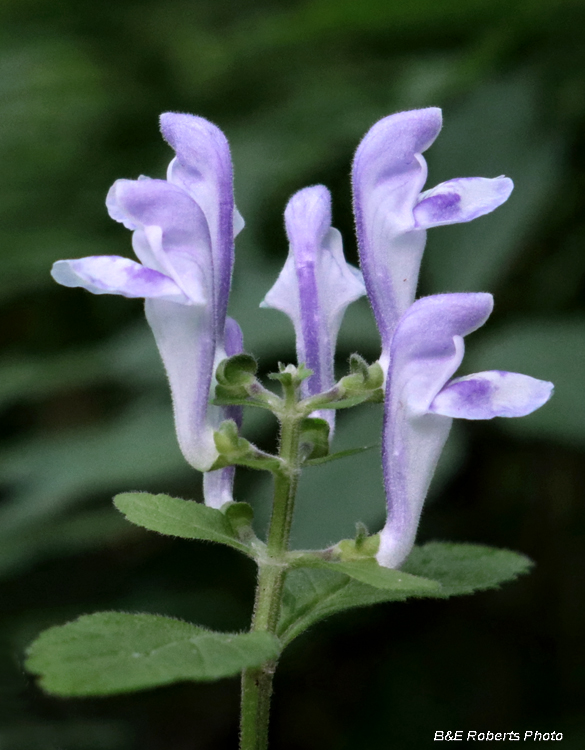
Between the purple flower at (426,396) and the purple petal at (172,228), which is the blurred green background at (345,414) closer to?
the purple flower at (426,396)

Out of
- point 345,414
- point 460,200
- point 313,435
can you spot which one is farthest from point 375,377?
point 345,414

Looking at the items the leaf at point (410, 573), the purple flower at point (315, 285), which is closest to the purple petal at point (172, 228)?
the purple flower at point (315, 285)

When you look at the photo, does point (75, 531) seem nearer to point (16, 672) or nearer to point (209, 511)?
point (16, 672)

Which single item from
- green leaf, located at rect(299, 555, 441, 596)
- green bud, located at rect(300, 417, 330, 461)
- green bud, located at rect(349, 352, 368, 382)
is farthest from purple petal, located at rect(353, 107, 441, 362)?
green leaf, located at rect(299, 555, 441, 596)

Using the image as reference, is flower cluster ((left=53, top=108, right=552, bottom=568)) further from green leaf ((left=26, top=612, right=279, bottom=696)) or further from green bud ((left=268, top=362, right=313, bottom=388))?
green leaf ((left=26, top=612, right=279, bottom=696))

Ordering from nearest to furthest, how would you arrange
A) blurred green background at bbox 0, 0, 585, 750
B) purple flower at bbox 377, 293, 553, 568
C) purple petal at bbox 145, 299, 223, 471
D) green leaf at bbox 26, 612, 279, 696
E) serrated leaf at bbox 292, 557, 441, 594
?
1. green leaf at bbox 26, 612, 279, 696
2. serrated leaf at bbox 292, 557, 441, 594
3. purple flower at bbox 377, 293, 553, 568
4. purple petal at bbox 145, 299, 223, 471
5. blurred green background at bbox 0, 0, 585, 750

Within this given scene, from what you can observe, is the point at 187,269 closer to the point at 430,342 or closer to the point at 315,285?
the point at 315,285

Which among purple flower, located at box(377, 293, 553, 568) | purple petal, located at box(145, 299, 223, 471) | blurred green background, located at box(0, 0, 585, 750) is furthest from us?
blurred green background, located at box(0, 0, 585, 750)
